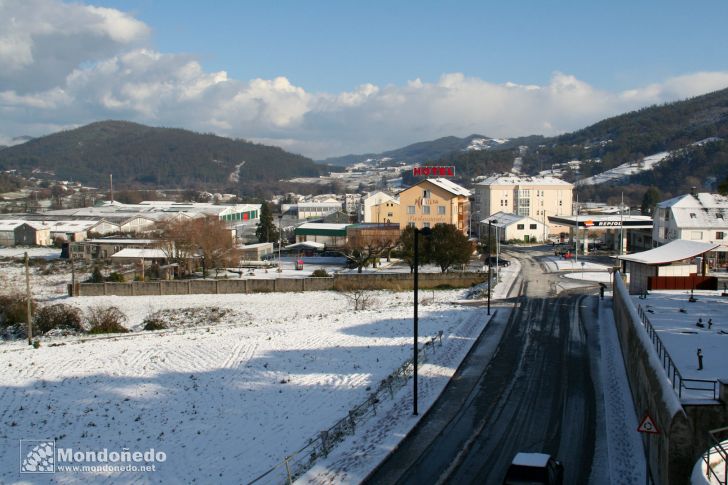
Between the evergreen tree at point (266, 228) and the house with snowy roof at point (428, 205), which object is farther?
the evergreen tree at point (266, 228)

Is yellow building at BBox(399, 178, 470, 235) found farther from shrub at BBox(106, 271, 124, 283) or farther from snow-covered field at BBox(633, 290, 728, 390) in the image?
snow-covered field at BBox(633, 290, 728, 390)

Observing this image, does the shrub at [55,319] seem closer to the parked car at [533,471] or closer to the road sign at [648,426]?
the parked car at [533,471]

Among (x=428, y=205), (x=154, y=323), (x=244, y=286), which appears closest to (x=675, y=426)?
(x=154, y=323)

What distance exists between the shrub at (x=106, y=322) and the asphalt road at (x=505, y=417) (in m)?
18.1

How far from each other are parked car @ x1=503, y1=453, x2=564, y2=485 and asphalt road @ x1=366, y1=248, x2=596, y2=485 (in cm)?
93

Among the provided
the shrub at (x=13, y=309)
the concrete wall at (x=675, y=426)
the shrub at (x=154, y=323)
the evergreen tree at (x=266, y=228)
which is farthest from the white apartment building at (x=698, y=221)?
the shrub at (x=13, y=309)

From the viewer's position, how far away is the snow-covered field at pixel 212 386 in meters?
14.7

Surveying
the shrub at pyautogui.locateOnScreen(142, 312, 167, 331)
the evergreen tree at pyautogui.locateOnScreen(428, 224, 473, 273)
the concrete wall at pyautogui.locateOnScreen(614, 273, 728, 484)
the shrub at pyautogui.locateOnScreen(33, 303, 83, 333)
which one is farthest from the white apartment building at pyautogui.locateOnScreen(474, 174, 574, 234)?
the concrete wall at pyautogui.locateOnScreen(614, 273, 728, 484)

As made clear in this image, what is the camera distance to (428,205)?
62.4 metres

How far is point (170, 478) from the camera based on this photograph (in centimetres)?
1326

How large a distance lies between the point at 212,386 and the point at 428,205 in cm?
4525

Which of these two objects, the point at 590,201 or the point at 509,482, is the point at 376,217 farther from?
the point at 590,201

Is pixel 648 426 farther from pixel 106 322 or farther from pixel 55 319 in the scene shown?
pixel 55 319

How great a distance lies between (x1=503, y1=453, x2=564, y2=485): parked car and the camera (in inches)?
436
